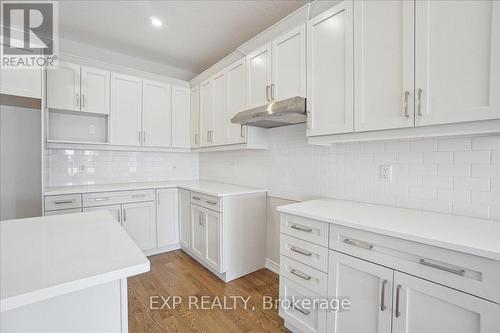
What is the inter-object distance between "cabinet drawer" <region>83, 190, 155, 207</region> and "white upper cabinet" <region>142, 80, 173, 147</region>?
72 centimetres

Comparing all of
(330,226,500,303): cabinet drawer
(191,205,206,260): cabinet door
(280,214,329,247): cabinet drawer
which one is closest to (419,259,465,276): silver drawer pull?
(330,226,500,303): cabinet drawer

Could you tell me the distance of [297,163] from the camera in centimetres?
234

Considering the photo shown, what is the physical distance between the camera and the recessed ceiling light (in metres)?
2.41

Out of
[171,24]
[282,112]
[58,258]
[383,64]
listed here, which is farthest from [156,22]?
[58,258]

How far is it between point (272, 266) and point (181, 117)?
2.46m

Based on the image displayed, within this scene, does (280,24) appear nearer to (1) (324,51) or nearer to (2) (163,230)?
(1) (324,51)

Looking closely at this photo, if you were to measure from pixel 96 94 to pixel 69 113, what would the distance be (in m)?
0.44

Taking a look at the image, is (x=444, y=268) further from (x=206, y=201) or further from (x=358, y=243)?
(x=206, y=201)

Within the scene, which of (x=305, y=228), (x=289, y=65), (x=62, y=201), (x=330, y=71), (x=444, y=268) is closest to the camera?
(x=444, y=268)

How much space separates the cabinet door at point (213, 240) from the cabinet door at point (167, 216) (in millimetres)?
838

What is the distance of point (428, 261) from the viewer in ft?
3.40

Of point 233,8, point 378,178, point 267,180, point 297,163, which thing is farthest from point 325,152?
point 233,8

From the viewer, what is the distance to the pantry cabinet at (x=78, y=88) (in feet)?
8.57

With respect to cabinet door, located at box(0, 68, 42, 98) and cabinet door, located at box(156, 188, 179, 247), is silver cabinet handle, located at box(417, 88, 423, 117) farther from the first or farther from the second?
cabinet door, located at box(0, 68, 42, 98)
